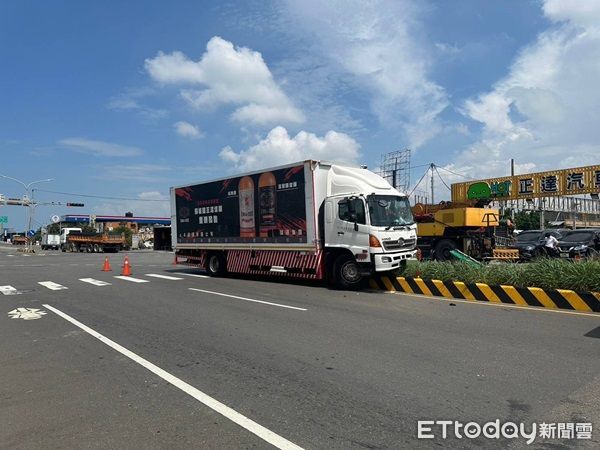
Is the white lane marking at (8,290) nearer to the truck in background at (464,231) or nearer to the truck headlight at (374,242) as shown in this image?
the truck headlight at (374,242)

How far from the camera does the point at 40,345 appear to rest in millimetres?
7004

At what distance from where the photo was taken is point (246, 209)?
51.7 feet

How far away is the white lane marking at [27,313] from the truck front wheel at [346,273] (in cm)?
716

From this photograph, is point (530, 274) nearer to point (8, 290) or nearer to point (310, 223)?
point (310, 223)

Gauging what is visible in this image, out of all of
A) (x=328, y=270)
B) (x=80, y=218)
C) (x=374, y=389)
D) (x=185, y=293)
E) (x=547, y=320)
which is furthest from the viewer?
(x=80, y=218)

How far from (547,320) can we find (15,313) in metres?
10.4

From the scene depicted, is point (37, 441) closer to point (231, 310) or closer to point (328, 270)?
point (231, 310)

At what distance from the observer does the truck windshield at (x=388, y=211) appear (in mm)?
12383

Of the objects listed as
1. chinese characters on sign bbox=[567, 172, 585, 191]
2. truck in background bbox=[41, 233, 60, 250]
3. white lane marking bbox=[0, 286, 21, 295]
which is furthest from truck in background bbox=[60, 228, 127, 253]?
chinese characters on sign bbox=[567, 172, 585, 191]

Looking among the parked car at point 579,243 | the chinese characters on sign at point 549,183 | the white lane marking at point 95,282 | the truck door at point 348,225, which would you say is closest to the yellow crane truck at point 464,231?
the parked car at point 579,243

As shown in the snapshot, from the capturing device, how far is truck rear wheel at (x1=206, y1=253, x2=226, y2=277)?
17.3 m

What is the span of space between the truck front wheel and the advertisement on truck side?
129cm

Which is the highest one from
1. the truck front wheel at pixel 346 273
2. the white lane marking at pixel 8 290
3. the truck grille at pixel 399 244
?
the truck grille at pixel 399 244

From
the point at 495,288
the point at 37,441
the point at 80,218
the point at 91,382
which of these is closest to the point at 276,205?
the point at 495,288
